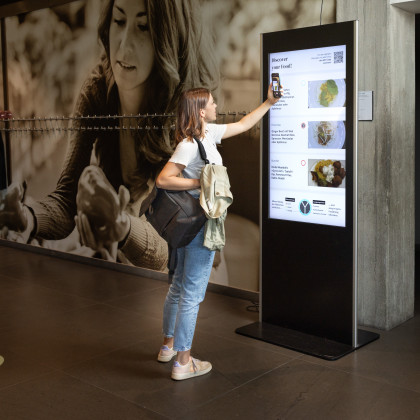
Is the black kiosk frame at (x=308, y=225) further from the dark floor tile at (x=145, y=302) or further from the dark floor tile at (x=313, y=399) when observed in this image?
the dark floor tile at (x=145, y=302)

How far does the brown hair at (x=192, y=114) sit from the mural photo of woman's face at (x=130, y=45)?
267 centimetres

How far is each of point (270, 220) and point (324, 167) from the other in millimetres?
591

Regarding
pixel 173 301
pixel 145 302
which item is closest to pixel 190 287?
pixel 173 301

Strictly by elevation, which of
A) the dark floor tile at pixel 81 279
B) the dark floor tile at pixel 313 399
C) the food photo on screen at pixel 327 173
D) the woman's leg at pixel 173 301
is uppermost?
the food photo on screen at pixel 327 173

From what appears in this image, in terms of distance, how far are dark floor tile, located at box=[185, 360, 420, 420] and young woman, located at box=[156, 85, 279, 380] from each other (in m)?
0.39

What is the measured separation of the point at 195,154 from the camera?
3.47 metres

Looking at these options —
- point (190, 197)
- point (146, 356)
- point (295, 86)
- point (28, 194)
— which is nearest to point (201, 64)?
point (295, 86)

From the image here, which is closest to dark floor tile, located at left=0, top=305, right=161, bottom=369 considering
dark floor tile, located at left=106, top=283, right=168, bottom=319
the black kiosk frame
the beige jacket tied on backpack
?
dark floor tile, located at left=106, top=283, right=168, bottom=319

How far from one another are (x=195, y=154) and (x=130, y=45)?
→ 3.10m

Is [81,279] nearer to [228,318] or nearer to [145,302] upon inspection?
[145,302]

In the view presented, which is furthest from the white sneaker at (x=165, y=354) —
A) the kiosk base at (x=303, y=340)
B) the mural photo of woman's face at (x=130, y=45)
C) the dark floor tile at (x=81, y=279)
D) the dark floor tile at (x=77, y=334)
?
the mural photo of woman's face at (x=130, y=45)

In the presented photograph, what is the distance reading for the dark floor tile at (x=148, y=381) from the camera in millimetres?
3340

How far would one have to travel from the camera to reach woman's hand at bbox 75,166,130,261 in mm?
6559

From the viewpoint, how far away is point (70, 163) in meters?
7.08
